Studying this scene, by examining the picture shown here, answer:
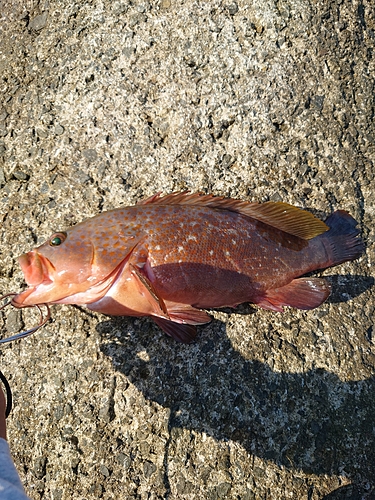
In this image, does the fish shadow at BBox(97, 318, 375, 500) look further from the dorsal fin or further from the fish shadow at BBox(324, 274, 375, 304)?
the dorsal fin

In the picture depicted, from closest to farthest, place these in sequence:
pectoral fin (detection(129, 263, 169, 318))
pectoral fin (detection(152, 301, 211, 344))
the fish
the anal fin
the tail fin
Result: pectoral fin (detection(129, 263, 169, 318)), the fish, pectoral fin (detection(152, 301, 211, 344)), the anal fin, the tail fin

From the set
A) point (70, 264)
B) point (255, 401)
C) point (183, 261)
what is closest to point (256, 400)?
point (255, 401)

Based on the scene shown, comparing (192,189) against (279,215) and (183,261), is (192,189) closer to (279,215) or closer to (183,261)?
(279,215)

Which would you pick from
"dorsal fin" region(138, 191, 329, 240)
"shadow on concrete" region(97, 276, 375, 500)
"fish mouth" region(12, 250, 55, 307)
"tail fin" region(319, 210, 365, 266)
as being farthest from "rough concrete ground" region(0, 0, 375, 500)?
"fish mouth" region(12, 250, 55, 307)

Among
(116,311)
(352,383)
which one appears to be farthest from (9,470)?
(352,383)

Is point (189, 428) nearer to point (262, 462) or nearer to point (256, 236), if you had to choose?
point (262, 462)

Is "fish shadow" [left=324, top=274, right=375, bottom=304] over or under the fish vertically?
under
